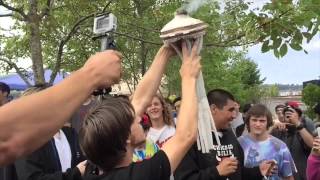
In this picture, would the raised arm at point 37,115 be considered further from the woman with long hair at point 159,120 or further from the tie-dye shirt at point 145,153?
the woman with long hair at point 159,120

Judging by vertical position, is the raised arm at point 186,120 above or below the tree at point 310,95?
above

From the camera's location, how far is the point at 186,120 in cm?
224

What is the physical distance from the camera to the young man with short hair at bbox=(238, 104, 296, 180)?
4633mm

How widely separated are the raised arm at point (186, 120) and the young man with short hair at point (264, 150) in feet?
7.65

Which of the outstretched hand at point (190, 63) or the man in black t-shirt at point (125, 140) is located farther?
the outstretched hand at point (190, 63)

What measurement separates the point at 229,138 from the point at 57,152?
4.42ft

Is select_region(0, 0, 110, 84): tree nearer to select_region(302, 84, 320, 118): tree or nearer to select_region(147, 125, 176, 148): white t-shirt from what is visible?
select_region(147, 125, 176, 148): white t-shirt

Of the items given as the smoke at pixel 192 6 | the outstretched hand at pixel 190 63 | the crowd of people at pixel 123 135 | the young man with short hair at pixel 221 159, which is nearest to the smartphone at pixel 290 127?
the crowd of people at pixel 123 135

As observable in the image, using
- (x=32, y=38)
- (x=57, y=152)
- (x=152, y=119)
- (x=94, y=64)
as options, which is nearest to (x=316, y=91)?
(x=32, y=38)

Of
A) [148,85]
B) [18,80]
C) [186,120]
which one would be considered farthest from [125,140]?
[18,80]

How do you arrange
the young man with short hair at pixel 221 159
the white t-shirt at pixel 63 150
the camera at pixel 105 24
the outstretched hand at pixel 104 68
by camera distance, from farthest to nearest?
the white t-shirt at pixel 63 150 → the young man with short hair at pixel 221 159 → the camera at pixel 105 24 → the outstretched hand at pixel 104 68

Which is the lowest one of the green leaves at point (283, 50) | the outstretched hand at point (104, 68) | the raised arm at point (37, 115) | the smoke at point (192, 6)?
the raised arm at point (37, 115)

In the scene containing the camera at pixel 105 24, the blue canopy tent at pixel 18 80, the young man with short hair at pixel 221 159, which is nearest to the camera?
the camera at pixel 105 24

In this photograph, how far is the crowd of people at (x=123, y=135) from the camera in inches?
51.1
